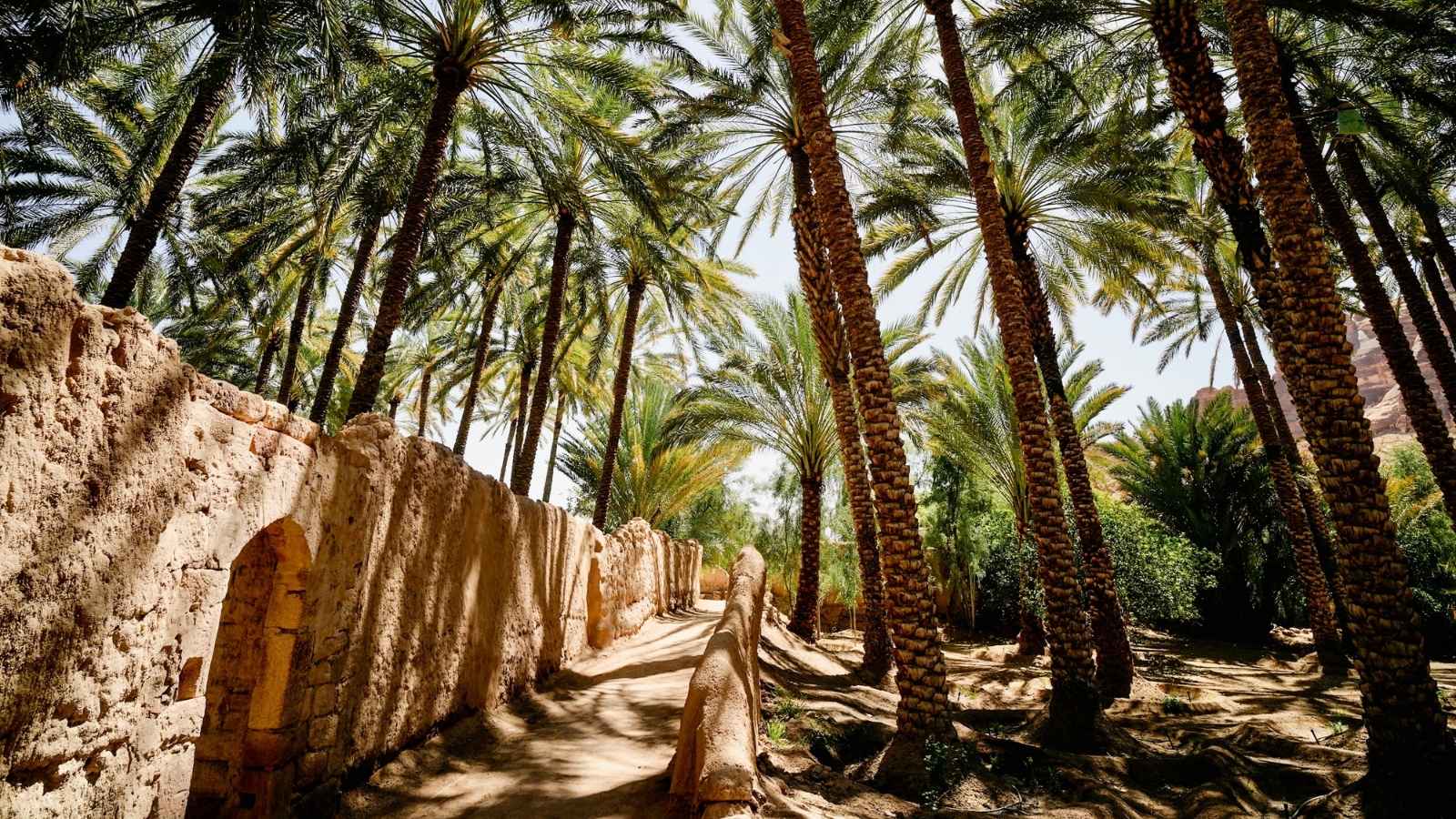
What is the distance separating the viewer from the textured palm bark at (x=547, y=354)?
39.1ft

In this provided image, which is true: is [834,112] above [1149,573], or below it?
above

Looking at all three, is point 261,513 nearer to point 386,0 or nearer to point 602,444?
point 386,0

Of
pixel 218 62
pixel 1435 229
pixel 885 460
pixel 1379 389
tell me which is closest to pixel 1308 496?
pixel 1435 229

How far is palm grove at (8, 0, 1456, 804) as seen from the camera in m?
6.59

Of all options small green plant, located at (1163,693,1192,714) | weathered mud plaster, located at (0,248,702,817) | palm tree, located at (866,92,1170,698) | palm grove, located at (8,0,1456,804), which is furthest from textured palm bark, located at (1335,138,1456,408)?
weathered mud plaster, located at (0,248,702,817)

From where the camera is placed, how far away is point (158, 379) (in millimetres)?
2834

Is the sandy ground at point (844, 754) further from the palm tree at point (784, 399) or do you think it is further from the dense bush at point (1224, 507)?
the dense bush at point (1224, 507)

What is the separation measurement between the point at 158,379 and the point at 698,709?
3.20m

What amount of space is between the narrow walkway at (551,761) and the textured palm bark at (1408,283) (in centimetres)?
1198

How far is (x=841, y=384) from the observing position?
1073 centimetres

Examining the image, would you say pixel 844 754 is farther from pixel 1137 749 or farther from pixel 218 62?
pixel 218 62

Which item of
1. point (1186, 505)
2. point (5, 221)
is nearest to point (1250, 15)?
point (1186, 505)

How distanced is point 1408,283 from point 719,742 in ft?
42.4

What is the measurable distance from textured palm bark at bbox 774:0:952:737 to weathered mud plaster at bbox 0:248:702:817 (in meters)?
3.75
